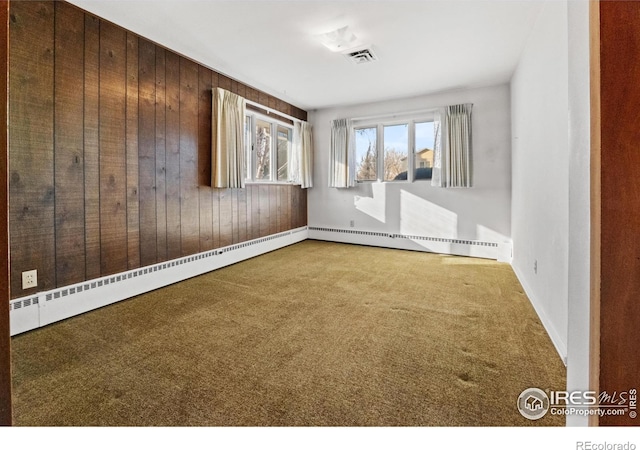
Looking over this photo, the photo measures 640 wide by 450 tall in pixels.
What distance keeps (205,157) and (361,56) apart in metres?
2.10

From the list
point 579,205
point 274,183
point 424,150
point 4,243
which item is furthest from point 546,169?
point 274,183

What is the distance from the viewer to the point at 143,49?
9.39ft

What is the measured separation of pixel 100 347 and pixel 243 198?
261cm

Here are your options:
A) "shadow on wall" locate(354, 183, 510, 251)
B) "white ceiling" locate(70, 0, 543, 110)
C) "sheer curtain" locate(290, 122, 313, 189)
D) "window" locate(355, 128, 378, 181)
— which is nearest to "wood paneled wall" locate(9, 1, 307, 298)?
"white ceiling" locate(70, 0, 543, 110)

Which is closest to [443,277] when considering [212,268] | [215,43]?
[212,268]

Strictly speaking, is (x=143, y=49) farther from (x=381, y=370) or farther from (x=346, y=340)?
(x=381, y=370)

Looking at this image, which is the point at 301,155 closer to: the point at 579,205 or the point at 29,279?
the point at 29,279

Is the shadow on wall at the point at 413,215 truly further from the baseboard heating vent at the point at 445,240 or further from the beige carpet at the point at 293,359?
the beige carpet at the point at 293,359

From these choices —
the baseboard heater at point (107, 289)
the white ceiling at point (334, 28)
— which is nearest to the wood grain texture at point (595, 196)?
the white ceiling at point (334, 28)

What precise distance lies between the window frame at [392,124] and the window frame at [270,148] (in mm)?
1151

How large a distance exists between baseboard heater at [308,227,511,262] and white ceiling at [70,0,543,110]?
223cm

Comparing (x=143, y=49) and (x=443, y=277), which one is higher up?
(x=143, y=49)

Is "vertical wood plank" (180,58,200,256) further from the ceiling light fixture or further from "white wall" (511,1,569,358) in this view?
"white wall" (511,1,569,358)

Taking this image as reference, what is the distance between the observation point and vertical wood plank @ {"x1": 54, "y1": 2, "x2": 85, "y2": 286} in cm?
227
